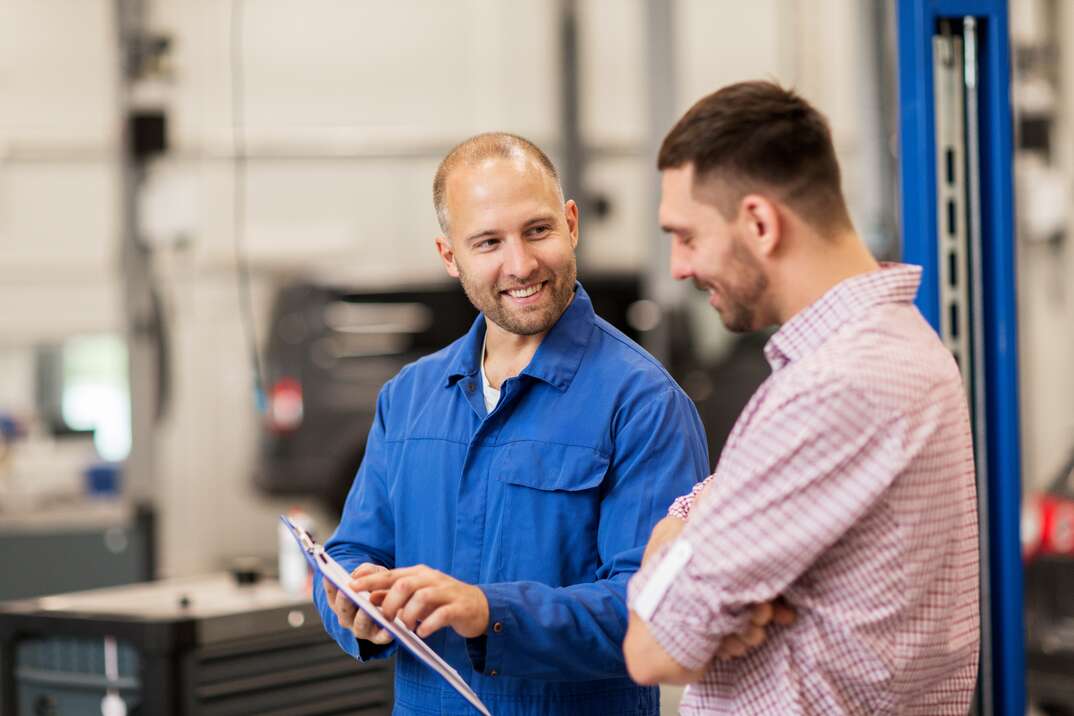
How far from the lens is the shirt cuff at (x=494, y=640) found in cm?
162

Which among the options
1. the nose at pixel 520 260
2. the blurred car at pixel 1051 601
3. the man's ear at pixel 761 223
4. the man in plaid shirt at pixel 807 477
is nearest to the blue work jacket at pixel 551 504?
the nose at pixel 520 260

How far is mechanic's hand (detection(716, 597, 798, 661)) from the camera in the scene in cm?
134

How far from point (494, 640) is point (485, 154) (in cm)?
64

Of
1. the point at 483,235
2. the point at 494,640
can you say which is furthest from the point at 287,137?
the point at 494,640

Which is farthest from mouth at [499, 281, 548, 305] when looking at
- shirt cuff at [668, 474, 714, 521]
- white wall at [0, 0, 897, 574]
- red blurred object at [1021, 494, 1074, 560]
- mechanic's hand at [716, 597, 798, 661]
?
white wall at [0, 0, 897, 574]

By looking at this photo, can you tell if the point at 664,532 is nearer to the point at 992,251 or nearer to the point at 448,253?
the point at 448,253

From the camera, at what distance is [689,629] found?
132 centimetres

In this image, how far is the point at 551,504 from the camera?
1750mm

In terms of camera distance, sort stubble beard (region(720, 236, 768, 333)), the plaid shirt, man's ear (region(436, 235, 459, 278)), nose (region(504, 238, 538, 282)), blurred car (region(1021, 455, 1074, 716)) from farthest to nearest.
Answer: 1. blurred car (region(1021, 455, 1074, 716))
2. man's ear (region(436, 235, 459, 278))
3. nose (region(504, 238, 538, 282))
4. stubble beard (region(720, 236, 768, 333))
5. the plaid shirt

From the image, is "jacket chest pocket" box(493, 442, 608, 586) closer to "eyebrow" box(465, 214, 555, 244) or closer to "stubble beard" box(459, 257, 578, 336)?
"stubble beard" box(459, 257, 578, 336)

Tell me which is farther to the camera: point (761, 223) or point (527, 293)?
point (527, 293)

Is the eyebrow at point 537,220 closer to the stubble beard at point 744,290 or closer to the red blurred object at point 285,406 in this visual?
the stubble beard at point 744,290

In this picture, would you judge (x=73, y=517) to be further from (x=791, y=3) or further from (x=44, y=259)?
(x=791, y=3)

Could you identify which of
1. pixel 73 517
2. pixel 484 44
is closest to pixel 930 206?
pixel 73 517
